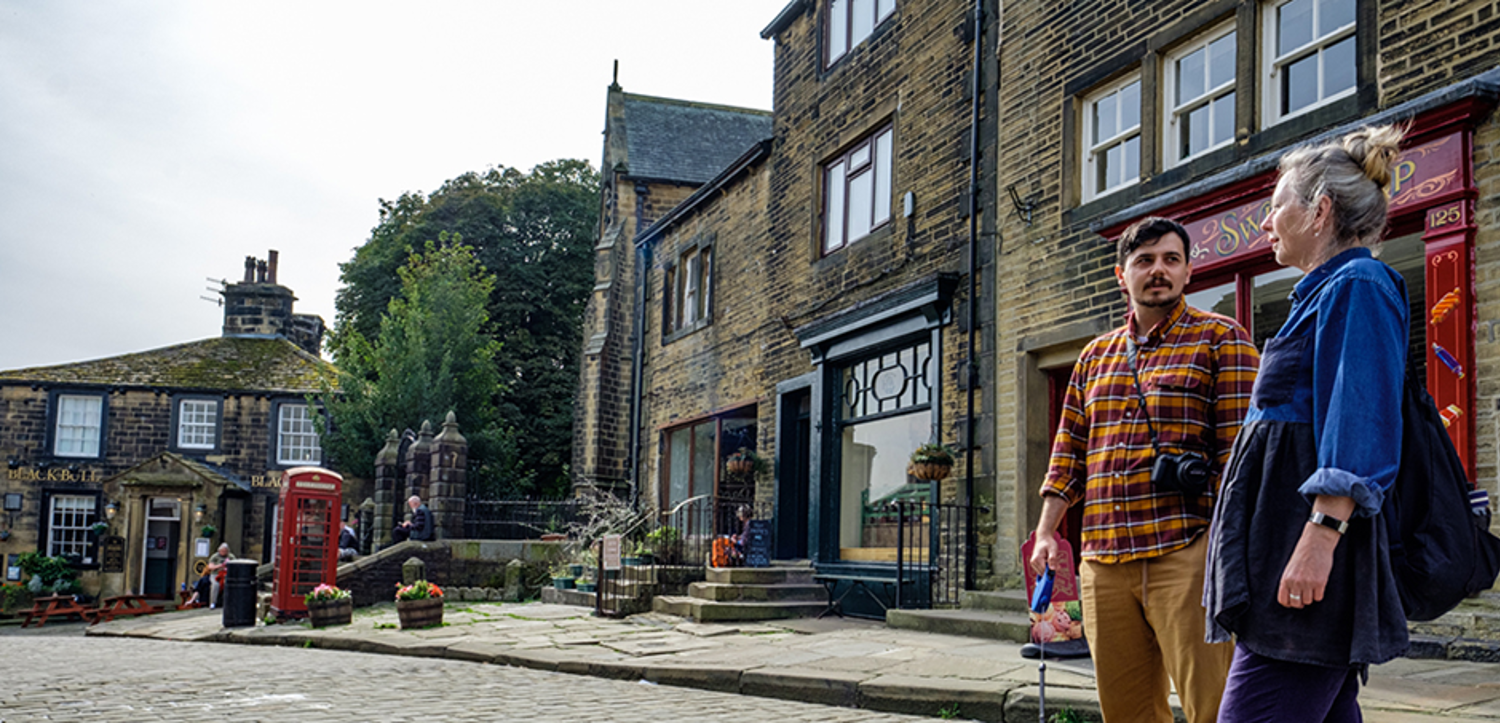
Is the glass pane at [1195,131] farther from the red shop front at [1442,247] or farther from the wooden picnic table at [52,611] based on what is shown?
the wooden picnic table at [52,611]

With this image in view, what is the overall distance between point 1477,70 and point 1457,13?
445mm

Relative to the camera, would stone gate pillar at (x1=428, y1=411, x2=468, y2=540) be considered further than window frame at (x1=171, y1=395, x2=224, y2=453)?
No

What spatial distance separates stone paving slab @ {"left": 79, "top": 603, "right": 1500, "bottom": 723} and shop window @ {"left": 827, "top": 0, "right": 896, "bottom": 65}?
23.6ft

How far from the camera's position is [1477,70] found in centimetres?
749

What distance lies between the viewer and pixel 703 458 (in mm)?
19266

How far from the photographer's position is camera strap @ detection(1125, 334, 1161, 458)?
362 cm

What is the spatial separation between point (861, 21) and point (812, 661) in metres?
9.25

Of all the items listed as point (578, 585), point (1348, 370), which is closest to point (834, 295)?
point (578, 585)

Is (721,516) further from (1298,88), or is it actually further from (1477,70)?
Result: (1477,70)

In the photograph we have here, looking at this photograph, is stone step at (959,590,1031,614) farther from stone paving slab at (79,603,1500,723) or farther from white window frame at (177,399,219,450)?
white window frame at (177,399,219,450)

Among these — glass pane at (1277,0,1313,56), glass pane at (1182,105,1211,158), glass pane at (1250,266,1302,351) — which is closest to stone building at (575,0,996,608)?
glass pane at (1182,105,1211,158)

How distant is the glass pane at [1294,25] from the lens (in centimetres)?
892

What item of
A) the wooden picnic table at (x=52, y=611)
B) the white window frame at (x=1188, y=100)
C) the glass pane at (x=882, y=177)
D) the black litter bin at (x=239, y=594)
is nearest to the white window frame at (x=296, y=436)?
the wooden picnic table at (x=52, y=611)

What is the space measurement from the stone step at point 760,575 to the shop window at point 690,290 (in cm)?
609
